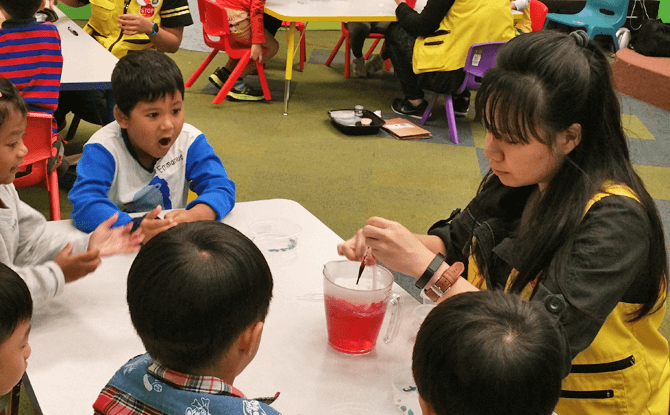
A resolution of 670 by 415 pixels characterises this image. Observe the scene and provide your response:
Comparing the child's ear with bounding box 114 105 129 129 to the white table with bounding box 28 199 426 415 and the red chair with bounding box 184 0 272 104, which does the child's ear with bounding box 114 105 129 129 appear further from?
the red chair with bounding box 184 0 272 104

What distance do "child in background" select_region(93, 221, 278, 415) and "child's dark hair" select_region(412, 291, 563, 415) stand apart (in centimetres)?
26

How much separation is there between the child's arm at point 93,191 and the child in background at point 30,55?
42.5 inches

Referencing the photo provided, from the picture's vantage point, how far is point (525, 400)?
816 mm

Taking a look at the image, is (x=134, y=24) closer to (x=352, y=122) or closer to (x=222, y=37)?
(x=222, y=37)

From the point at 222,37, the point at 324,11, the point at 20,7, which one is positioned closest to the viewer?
the point at 20,7

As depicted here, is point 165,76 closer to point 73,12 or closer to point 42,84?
point 42,84

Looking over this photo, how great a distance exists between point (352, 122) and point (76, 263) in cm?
340

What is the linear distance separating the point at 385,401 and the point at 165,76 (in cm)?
124

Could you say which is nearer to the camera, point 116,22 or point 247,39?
point 116,22

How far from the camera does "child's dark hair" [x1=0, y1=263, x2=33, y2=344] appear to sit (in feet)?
3.51

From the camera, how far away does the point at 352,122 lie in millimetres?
4625

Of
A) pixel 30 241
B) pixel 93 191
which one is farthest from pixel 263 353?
pixel 93 191

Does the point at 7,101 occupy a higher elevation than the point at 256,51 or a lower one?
higher

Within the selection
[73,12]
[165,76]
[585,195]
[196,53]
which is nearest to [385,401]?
[585,195]
